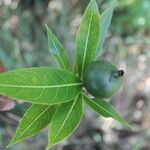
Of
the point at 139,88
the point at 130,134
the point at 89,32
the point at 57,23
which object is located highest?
the point at 89,32

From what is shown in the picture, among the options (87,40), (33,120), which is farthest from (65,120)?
(87,40)

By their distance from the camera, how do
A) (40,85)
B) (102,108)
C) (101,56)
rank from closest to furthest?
(40,85)
(102,108)
(101,56)

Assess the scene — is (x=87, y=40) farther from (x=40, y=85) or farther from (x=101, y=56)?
(x=101, y=56)

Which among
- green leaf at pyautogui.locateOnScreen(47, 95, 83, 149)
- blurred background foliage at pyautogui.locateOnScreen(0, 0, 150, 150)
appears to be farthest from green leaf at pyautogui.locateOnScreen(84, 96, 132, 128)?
blurred background foliage at pyautogui.locateOnScreen(0, 0, 150, 150)

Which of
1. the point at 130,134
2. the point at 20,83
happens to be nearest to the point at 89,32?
the point at 20,83

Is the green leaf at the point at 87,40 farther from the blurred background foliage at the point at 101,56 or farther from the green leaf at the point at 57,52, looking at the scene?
the blurred background foliage at the point at 101,56

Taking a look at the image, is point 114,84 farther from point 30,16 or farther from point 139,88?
point 139,88

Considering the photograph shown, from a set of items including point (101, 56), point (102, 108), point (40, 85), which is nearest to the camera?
point (40, 85)
